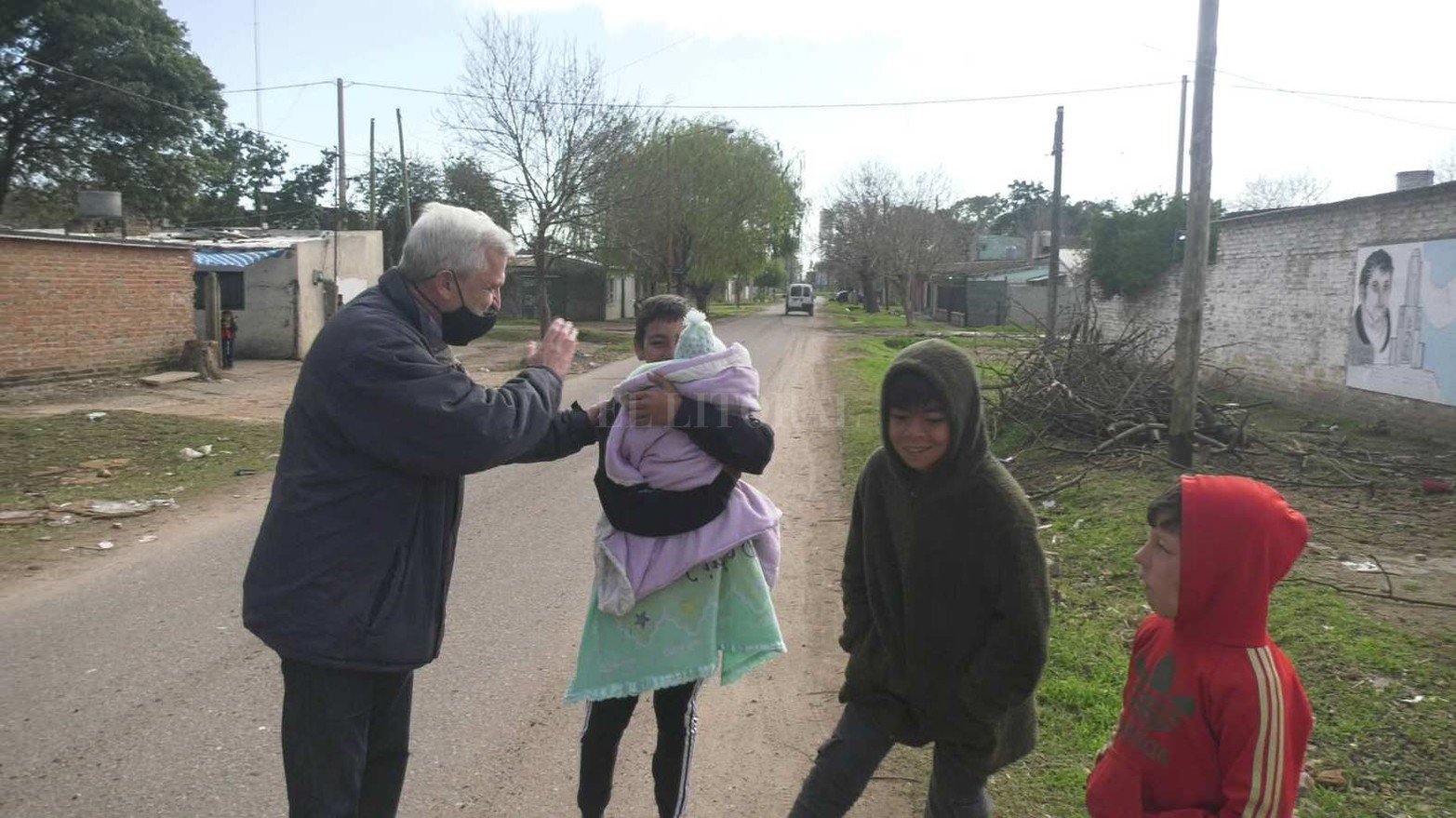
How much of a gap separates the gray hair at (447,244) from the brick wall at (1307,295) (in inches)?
432

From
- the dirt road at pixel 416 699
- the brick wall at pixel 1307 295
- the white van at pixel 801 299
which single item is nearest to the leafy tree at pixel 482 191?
the brick wall at pixel 1307 295

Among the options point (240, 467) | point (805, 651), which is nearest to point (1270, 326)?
point (805, 651)

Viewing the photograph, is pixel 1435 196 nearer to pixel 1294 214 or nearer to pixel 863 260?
pixel 1294 214

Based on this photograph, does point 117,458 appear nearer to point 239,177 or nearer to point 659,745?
point 659,745

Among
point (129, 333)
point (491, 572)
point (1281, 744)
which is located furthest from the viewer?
point (129, 333)

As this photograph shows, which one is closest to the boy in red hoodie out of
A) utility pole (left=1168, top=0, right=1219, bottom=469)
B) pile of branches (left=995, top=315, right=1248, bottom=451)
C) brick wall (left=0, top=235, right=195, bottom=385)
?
utility pole (left=1168, top=0, right=1219, bottom=469)

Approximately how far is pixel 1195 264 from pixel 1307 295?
284 inches

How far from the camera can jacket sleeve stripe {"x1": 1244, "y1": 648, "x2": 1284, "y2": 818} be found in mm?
1733

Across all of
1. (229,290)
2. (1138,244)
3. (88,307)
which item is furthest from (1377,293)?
(229,290)

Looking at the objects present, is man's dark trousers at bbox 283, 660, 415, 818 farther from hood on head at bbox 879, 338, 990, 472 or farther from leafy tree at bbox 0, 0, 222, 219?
leafy tree at bbox 0, 0, 222, 219

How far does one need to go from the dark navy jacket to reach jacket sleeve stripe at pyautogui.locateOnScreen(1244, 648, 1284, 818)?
174cm

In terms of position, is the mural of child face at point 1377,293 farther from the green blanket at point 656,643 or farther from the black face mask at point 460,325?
the black face mask at point 460,325

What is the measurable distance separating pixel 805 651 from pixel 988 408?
284 inches

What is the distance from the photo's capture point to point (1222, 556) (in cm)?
183
